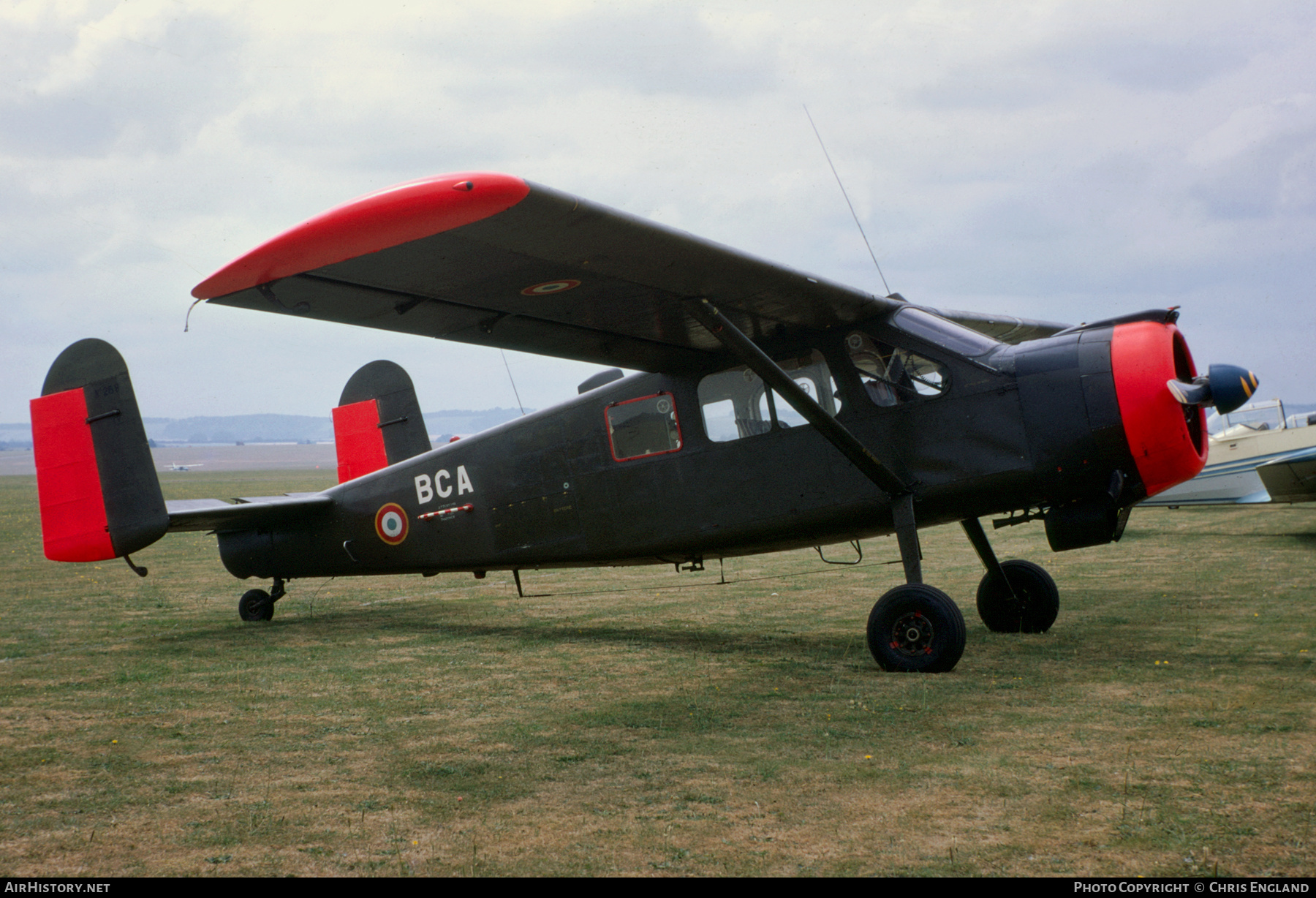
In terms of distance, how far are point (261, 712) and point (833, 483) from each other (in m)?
4.28

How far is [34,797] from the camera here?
14.7 feet

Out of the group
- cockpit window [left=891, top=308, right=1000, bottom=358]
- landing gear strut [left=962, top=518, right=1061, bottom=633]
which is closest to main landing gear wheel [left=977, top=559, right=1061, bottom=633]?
landing gear strut [left=962, top=518, right=1061, bottom=633]

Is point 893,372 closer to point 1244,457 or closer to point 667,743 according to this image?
point 667,743

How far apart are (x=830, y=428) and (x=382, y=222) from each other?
354 cm

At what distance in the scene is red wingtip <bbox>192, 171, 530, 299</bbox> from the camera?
171 inches

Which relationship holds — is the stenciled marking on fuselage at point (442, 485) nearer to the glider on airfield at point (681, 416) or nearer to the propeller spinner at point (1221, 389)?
the glider on airfield at point (681, 416)

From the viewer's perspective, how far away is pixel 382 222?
14.5 ft

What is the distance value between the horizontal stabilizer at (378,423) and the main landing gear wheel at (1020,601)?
7.12 m

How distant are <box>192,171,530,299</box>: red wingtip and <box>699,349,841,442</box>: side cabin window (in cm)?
358

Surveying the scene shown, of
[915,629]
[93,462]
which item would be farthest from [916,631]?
[93,462]

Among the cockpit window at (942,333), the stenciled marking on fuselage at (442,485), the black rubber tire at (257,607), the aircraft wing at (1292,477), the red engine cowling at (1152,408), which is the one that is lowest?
the aircraft wing at (1292,477)

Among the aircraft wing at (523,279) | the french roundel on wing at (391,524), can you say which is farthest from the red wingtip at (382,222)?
the french roundel on wing at (391,524)

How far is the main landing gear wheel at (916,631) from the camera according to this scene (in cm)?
653

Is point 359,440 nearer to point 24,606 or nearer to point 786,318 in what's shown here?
point 24,606
